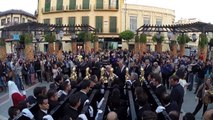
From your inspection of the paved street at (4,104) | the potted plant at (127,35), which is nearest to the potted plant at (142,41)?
the paved street at (4,104)

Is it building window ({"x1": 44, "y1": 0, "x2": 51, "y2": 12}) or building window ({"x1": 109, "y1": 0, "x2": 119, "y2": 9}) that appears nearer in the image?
building window ({"x1": 109, "y1": 0, "x2": 119, "y2": 9})

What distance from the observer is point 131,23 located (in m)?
57.3

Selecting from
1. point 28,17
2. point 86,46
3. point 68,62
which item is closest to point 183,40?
point 86,46

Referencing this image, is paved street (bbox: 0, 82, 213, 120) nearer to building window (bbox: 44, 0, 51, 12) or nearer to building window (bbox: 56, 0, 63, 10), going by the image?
building window (bbox: 56, 0, 63, 10)

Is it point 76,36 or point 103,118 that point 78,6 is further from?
point 103,118

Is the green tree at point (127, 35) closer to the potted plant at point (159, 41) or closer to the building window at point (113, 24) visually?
the building window at point (113, 24)

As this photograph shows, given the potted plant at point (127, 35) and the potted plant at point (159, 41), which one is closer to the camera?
the potted plant at point (159, 41)

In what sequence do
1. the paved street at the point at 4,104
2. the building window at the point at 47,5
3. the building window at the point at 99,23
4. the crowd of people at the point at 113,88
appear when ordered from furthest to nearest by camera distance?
the building window at the point at 47,5 < the building window at the point at 99,23 < the paved street at the point at 4,104 < the crowd of people at the point at 113,88

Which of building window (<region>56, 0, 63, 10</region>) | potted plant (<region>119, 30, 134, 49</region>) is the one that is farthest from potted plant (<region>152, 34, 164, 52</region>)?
building window (<region>56, 0, 63, 10</region>)

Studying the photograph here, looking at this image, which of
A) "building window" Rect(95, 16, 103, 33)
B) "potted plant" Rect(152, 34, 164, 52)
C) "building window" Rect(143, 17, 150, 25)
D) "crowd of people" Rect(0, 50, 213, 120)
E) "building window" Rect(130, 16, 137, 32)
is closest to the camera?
"crowd of people" Rect(0, 50, 213, 120)

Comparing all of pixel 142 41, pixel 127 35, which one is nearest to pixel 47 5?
pixel 127 35

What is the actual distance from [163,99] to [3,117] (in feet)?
22.0

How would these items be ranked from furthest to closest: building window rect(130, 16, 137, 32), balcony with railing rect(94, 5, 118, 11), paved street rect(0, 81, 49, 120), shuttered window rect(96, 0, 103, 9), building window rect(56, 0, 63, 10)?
building window rect(56, 0, 63, 10)
building window rect(130, 16, 137, 32)
shuttered window rect(96, 0, 103, 9)
balcony with railing rect(94, 5, 118, 11)
paved street rect(0, 81, 49, 120)

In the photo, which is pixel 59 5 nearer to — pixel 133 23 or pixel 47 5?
pixel 47 5
